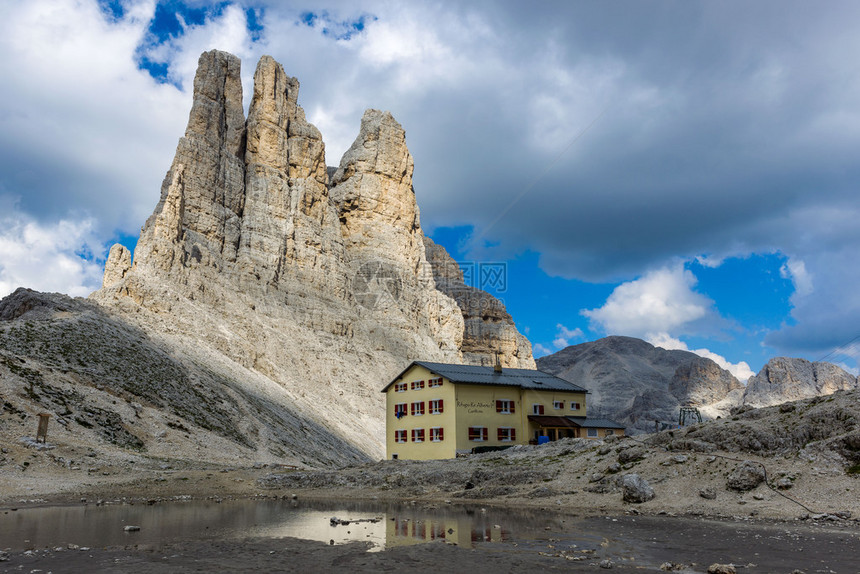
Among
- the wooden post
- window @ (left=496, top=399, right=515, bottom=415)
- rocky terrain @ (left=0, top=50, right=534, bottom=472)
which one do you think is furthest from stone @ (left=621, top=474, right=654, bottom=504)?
the wooden post

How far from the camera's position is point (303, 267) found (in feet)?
386

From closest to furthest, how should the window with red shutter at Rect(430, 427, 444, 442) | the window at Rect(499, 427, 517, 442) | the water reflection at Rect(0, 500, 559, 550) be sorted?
the water reflection at Rect(0, 500, 559, 550)
the window with red shutter at Rect(430, 427, 444, 442)
the window at Rect(499, 427, 517, 442)

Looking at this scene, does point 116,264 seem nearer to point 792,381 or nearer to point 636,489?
point 636,489

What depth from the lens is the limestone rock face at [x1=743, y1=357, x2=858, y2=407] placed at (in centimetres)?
18575

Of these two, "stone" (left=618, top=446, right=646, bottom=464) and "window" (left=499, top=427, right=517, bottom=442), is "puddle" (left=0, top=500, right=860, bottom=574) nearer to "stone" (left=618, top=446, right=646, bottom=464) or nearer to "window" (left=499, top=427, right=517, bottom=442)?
"stone" (left=618, top=446, right=646, bottom=464)

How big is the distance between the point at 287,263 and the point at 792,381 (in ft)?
551

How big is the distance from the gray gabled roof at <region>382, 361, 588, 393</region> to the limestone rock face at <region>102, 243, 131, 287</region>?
5638 cm

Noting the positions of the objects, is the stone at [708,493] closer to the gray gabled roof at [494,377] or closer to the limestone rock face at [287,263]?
the gray gabled roof at [494,377]

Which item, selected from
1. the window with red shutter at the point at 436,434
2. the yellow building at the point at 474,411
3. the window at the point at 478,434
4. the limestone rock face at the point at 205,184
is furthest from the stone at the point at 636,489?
the limestone rock face at the point at 205,184

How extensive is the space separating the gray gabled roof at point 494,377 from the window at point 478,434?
372 centimetres

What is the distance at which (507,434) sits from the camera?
48625 mm

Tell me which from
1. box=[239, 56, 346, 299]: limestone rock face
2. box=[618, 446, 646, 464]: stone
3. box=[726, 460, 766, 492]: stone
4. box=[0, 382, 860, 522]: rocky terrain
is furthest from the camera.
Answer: box=[239, 56, 346, 299]: limestone rock face

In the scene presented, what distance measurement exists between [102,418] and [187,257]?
5611 cm

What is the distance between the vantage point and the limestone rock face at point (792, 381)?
18575 centimetres
